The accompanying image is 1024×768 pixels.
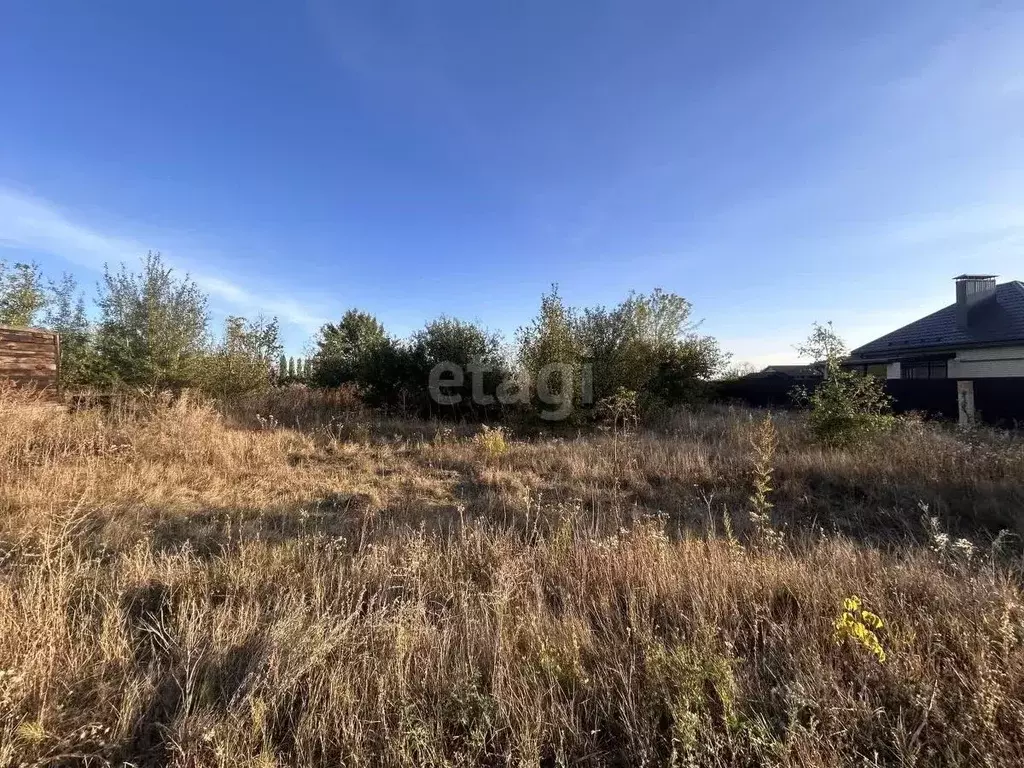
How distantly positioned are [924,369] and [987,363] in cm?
200

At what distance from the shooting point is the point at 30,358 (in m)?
6.28

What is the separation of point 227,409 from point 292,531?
6.91 metres

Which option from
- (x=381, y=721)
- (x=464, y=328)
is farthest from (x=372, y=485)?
(x=464, y=328)

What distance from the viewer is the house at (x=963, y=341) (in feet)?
45.7

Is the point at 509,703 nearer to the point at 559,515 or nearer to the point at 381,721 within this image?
the point at 381,721

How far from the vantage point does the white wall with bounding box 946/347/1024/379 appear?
13.5 m

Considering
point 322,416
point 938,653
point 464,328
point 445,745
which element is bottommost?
point 445,745

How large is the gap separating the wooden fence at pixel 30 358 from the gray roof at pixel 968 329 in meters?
24.6

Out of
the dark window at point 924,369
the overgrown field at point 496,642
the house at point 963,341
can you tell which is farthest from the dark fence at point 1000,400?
the dark window at point 924,369

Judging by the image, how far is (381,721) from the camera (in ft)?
4.74

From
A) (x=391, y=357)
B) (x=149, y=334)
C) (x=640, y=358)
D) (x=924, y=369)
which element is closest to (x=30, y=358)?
(x=149, y=334)

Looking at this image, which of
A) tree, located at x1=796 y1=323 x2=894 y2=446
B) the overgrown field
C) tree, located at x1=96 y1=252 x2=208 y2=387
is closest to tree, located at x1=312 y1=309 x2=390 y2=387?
tree, located at x1=96 y1=252 x2=208 y2=387

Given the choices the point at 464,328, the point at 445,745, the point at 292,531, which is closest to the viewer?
the point at 445,745

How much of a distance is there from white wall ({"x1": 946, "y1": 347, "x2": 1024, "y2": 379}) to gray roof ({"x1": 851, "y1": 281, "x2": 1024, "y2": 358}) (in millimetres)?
340
